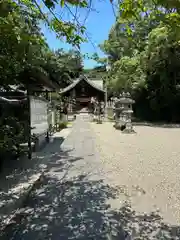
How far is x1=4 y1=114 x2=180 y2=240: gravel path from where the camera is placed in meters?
3.38

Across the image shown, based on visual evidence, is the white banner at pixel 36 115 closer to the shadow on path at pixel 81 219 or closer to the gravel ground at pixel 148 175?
the gravel ground at pixel 148 175

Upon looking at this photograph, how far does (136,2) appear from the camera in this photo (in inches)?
109

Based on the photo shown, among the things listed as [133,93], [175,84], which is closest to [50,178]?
[175,84]

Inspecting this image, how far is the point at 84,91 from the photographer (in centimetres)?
4200

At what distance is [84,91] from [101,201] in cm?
3800

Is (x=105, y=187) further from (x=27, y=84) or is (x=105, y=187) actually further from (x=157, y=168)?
(x=27, y=84)

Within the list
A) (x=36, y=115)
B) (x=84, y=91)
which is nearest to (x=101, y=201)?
(x=36, y=115)

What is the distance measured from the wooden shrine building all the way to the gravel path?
3253 centimetres

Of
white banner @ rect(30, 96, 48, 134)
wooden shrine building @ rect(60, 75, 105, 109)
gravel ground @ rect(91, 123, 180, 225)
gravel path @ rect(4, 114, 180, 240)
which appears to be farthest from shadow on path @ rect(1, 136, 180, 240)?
wooden shrine building @ rect(60, 75, 105, 109)

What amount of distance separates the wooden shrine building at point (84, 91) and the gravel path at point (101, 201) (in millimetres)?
32533

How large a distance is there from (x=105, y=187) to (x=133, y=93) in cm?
2116

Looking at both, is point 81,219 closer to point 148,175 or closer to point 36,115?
point 148,175

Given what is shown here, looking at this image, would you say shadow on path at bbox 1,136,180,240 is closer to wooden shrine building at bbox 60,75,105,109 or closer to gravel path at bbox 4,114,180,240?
gravel path at bbox 4,114,180,240

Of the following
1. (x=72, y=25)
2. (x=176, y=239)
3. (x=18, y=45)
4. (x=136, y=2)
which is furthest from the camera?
(x=18, y=45)
